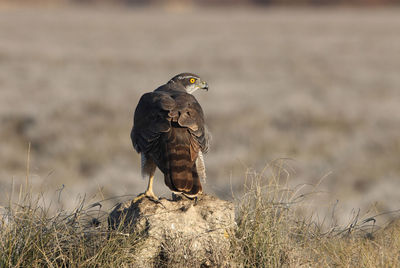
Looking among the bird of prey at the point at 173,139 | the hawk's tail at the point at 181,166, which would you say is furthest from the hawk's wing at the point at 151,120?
the hawk's tail at the point at 181,166

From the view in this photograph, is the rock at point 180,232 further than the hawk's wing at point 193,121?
No

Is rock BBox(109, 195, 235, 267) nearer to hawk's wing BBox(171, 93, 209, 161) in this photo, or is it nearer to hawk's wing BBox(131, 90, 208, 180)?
hawk's wing BBox(131, 90, 208, 180)

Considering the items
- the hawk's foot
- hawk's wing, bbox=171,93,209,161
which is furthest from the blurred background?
hawk's wing, bbox=171,93,209,161

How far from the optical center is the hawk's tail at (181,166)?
3.94m

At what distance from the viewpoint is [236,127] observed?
49.0ft

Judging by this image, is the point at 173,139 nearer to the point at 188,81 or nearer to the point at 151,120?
the point at 151,120

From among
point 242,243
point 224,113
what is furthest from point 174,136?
point 224,113

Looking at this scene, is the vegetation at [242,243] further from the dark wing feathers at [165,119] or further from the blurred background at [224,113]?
the dark wing feathers at [165,119]

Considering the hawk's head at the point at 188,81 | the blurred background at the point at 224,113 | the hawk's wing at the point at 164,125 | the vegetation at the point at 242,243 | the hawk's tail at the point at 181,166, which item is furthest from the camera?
the blurred background at the point at 224,113

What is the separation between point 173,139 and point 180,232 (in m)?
0.68

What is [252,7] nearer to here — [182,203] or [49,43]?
[49,43]

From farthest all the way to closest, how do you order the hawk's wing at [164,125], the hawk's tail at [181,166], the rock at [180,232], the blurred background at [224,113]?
the blurred background at [224,113] → the hawk's wing at [164,125] → the hawk's tail at [181,166] → the rock at [180,232]

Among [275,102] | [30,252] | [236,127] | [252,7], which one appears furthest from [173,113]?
[252,7]

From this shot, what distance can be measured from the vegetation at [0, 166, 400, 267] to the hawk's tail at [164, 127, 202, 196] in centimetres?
41
